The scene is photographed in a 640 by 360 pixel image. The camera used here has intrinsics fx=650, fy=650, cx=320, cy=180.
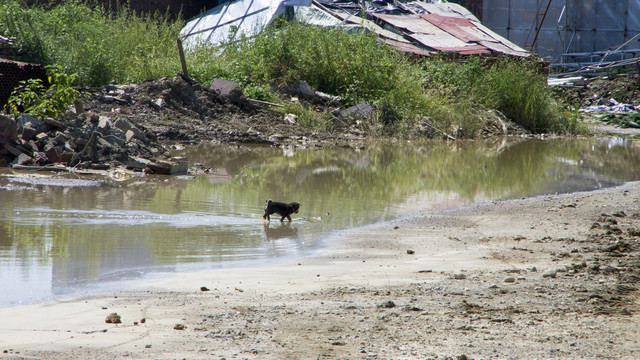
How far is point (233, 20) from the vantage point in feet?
74.8

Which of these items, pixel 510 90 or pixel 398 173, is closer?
pixel 398 173

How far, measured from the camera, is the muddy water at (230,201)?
16.3ft

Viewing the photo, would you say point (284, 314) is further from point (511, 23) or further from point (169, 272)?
point (511, 23)

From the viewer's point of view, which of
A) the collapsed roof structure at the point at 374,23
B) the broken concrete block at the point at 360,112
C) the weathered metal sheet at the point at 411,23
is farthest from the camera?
the weathered metal sheet at the point at 411,23

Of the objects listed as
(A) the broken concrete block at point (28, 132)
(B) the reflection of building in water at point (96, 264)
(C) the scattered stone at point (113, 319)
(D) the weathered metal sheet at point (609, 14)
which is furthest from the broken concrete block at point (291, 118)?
(D) the weathered metal sheet at point (609, 14)

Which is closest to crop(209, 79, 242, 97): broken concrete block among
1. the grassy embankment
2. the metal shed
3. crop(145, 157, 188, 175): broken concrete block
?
the grassy embankment

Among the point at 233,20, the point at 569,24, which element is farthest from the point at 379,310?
the point at 569,24

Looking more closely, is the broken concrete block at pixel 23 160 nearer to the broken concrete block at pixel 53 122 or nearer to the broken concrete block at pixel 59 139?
the broken concrete block at pixel 59 139

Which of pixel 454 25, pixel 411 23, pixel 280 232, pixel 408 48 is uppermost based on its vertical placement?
pixel 454 25

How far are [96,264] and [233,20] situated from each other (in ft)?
62.4

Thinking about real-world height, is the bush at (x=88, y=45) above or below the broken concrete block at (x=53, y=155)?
above

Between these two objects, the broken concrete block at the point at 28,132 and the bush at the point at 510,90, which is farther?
the bush at the point at 510,90

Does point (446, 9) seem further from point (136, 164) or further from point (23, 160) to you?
point (23, 160)

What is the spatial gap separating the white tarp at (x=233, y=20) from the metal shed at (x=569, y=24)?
10671mm
